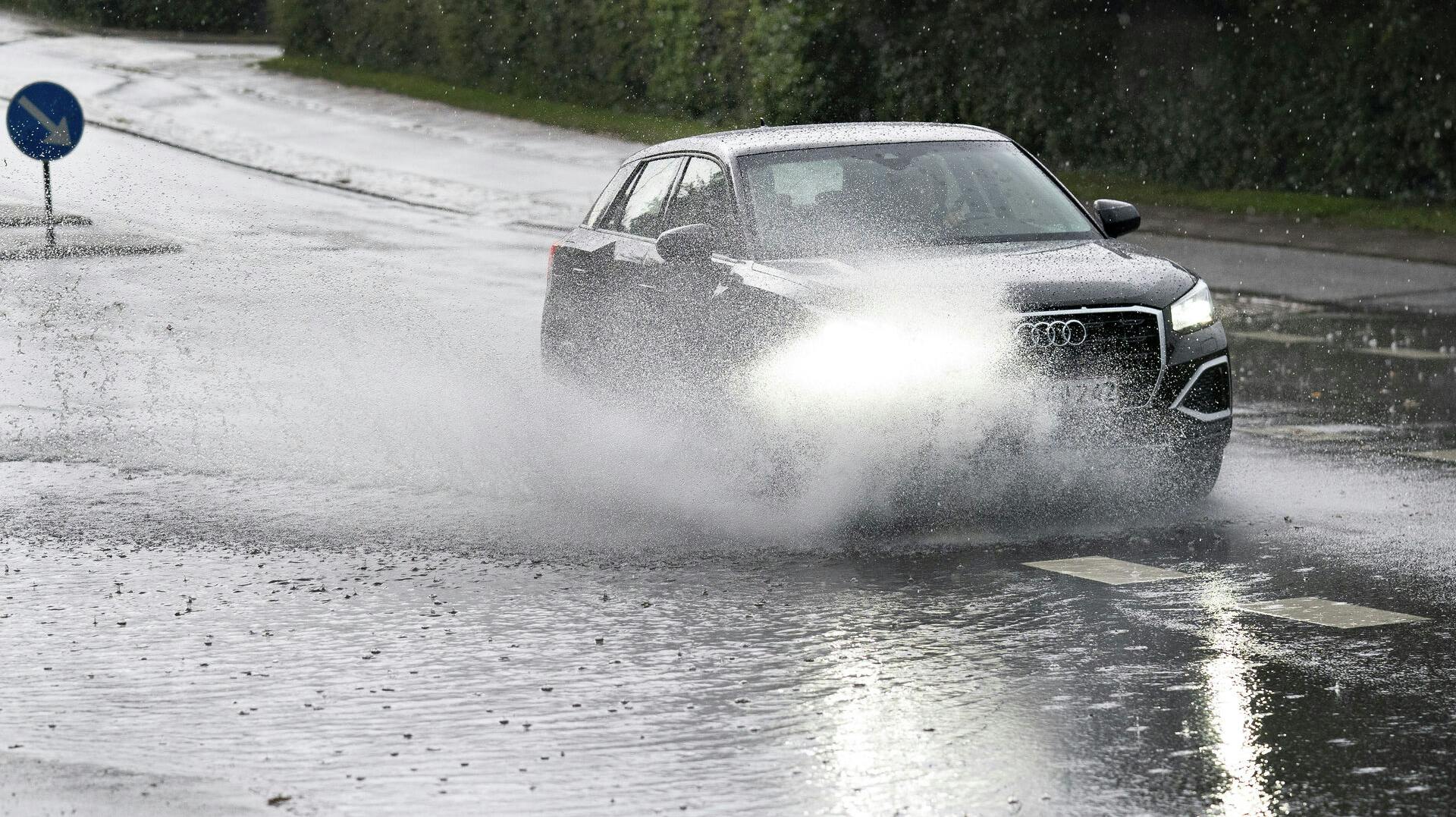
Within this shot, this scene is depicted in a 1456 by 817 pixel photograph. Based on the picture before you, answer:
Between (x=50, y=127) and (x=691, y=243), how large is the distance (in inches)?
→ 540

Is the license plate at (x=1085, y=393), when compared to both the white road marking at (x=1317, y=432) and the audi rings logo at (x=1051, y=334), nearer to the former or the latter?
the audi rings logo at (x=1051, y=334)

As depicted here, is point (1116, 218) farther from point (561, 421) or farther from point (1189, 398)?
point (561, 421)

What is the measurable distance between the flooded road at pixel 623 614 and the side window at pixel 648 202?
3.07ft

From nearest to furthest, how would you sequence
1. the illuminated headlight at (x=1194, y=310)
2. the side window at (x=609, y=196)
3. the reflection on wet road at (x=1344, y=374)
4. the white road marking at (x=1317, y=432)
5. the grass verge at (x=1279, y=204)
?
the illuminated headlight at (x=1194, y=310), the white road marking at (x=1317, y=432), the side window at (x=609, y=196), the reflection on wet road at (x=1344, y=374), the grass verge at (x=1279, y=204)

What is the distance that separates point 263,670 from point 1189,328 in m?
4.18

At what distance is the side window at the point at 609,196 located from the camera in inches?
452

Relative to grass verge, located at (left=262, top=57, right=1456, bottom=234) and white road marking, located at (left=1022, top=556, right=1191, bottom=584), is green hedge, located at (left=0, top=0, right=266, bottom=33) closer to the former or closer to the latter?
grass verge, located at (left=262, top=57, right=1456, bottom=234)

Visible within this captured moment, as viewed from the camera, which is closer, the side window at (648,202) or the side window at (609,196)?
the side window at (648,202)

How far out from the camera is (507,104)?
126 feet

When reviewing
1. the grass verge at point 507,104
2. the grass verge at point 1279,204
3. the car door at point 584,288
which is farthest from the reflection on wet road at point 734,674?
the grass verge at point 507,104

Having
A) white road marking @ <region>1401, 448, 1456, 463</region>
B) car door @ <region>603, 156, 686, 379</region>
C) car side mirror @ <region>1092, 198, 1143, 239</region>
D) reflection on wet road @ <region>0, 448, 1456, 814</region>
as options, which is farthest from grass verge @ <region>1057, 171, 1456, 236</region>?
reflection on wet road @ <region>0, 448, 1456, 814</region>

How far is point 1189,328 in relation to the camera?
9.11 metres

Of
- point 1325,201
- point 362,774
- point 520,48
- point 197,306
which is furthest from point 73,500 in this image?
point 520,48

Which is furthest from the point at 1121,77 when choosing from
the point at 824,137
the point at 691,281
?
the point at 691,281
